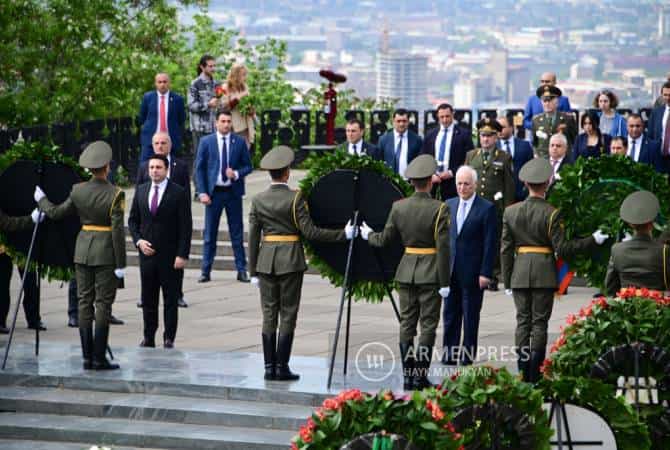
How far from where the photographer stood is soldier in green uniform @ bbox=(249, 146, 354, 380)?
1541 cm

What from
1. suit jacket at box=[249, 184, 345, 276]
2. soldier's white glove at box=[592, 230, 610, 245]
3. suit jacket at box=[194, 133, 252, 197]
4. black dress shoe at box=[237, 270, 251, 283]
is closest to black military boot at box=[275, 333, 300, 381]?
suit jacket at box=[249, 184, 345, 276]

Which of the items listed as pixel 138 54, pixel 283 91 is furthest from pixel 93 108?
pixel 283 91

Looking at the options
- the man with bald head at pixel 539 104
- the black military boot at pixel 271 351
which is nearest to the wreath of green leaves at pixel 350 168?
the black military boot at pixel 271 351

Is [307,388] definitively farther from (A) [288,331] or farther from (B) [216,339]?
(B) [216,339]

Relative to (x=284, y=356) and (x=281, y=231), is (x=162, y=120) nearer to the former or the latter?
(x=281, y=231)

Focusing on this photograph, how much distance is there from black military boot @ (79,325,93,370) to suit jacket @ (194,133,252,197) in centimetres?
497

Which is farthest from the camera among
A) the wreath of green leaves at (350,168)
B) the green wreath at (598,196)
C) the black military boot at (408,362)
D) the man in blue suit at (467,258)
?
the man in blue suit at (467,258)

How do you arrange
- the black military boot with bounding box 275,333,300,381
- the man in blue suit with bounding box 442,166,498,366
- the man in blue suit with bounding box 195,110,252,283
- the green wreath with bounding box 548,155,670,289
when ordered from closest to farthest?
the green wreath with bounding box 548,155,670,289
the black military boot with bounding box 275,333,300,381
the man in blue suit with bounding box 442,166,498,366
the man in blue suit with bounding box 195,110,252,283

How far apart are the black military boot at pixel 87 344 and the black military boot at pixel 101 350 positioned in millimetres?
67

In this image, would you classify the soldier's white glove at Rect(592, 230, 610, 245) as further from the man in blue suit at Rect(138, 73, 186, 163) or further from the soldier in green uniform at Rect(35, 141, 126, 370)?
the man in blue suit at Rect(138, 73, 186, 163)

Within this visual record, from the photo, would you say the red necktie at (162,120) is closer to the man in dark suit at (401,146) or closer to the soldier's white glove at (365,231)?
the man in dark suit at (401,146)

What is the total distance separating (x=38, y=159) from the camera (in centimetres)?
1694

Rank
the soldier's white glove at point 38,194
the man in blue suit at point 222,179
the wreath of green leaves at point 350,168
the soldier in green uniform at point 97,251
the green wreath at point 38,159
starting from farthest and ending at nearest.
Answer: the man in blue suit at point 222,179
the green wreath at point 38,159
the soldier's white glove at point 38,194
the soldier in green uniform at point 97,251
the wreath of green leaves at point 350,168

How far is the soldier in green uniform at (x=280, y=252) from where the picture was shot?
15.4 m
